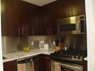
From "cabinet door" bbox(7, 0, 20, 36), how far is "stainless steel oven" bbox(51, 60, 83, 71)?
125cm

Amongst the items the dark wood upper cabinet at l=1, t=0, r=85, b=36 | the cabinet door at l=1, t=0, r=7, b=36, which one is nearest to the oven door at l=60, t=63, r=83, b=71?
the dark wood upper cabinet at l=1, t=0, r=85, b=36

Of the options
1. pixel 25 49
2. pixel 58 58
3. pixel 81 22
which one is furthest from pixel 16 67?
pixel 81 22

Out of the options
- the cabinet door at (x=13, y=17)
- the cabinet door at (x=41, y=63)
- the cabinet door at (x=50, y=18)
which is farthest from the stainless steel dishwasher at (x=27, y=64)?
the cabinet door at (x=50, y=18)

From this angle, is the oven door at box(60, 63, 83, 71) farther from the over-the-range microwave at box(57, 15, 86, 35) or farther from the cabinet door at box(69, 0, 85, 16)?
the cabinet door at box(69, 0, 85, 16)

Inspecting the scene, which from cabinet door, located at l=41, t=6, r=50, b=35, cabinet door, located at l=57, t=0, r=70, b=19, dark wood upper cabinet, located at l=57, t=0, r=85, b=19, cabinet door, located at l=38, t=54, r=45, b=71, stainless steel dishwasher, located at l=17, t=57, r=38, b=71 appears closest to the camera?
stainless steel dishwasher, located at l=17, t=57, r=38, b=71

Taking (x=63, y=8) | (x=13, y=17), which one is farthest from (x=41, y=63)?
(x=63, y=8)

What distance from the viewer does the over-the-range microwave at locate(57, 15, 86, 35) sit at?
6.53 ft

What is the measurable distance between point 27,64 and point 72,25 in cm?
144

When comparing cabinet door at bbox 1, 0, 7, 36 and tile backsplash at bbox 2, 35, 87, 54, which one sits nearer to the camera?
cabinet door at bbox 1, 0, 7, 36

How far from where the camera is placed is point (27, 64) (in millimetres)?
2109

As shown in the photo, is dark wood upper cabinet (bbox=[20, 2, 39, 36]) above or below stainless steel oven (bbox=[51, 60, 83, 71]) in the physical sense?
above

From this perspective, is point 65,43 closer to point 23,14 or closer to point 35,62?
point 35,62

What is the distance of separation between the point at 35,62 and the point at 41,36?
1.14 m

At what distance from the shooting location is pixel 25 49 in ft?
8.41
